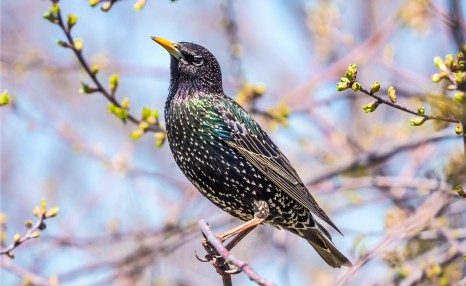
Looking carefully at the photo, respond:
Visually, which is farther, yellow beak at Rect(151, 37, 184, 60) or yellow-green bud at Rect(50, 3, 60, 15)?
yellow beak at Rect(151, 37, 184, 60)

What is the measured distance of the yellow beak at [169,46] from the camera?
4.26m

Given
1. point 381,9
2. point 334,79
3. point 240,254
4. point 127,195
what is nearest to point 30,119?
point 127,195

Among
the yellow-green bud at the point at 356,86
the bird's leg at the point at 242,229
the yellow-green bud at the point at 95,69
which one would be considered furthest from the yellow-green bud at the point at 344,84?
the yellow-green bud at the point at 95,69

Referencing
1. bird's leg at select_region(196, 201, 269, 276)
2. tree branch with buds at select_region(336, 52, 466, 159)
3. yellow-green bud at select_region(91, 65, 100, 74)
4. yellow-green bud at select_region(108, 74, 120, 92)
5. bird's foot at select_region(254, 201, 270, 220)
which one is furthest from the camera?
bird's foot at select_region(254, 201, 270, 220)

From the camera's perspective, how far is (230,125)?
173 inches

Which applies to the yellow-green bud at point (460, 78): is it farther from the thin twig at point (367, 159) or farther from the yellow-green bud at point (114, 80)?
the thin twig at point (367, 159)

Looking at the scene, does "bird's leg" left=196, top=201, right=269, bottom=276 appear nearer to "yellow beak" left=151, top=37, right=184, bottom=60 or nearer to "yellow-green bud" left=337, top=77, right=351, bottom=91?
"yellow beak" left=151, top=37, right=184, bottom=60

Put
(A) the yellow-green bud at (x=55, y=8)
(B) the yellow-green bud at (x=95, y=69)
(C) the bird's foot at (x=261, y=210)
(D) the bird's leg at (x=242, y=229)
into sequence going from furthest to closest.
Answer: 1. (C) the bird's foot at (x=261, y=210)
2. (B) the yellow-green bud at (x=95, y=69)
3. (D) the bird's leg at (x=242, y=229)
4. (A) the yellow-green bud at (x=55, y=8)

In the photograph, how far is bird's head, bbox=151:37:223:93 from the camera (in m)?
4.51

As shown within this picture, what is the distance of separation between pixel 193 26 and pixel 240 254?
554cm

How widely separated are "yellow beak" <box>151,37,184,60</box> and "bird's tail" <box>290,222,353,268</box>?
127 centimetres

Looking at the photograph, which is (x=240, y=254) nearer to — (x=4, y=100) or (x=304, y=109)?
(x=304, y=109)

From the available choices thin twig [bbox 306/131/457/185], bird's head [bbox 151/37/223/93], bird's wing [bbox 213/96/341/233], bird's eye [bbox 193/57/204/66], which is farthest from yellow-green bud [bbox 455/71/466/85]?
thin twig [bbox 306/131/457/185]

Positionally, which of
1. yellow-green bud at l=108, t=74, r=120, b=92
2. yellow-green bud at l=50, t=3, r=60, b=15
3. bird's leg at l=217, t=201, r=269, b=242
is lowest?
bird's leg at l=217, t=201, r=269, b=242
